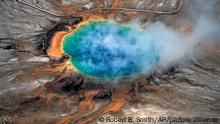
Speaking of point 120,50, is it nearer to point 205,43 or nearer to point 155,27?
point 155,27

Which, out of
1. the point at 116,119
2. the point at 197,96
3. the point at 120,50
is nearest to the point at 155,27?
the point at 120,50

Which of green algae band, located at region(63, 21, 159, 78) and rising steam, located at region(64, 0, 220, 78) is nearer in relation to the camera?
green algae band, located at region(63, 21, 159, 78)

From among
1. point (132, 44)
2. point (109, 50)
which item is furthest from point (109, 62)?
point (132, 44)

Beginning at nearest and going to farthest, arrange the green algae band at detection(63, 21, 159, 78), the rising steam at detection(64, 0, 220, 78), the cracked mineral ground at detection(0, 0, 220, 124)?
the cracked mineral ground at detection(0, 0, 220, 124), the green algae band at detection(63, 21, 159, 78), the rising steam at detection(64, 0, 220, 78)

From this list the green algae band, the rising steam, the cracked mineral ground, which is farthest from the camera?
the rising steam

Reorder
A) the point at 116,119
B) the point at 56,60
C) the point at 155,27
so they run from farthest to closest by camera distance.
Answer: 1. the point at 155,27
2. the point at 56,60
3. the point at 116,119
